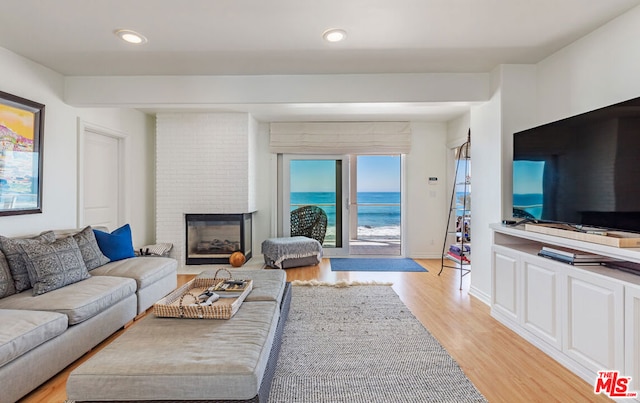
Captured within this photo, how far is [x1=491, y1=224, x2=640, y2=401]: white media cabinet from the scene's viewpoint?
1694 mm

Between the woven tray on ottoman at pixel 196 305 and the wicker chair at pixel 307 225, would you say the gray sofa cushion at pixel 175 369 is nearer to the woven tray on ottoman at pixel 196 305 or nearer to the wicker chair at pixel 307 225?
the woven tray on ottoman at pixel 196 305

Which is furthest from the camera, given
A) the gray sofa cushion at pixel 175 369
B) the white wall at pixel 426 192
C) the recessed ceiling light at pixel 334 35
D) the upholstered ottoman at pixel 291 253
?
the white wall at pixel 426 192

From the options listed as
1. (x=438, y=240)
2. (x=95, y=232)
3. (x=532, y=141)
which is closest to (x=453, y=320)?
(x=532, y=141)

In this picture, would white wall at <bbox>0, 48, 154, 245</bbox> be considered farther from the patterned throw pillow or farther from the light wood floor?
the light wood floor

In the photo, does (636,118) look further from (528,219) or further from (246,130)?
(246,130)

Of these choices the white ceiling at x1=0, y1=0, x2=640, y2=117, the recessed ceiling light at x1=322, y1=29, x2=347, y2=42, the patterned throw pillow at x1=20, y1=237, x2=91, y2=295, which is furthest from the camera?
the recessed ceiling light at x1=322, y1=29, x2=347, y2=42

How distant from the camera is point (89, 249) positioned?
287 cm

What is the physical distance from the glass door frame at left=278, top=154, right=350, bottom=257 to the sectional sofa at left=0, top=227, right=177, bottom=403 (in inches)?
110

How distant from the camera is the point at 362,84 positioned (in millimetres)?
3377

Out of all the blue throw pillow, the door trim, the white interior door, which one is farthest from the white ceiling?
the blue throw pillow

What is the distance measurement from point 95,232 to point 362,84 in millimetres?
3050

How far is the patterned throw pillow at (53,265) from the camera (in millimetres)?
2258

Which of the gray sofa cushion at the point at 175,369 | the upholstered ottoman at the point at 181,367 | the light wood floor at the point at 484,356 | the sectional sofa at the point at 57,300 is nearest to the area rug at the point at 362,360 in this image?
the light wood floor at the point at 484,356

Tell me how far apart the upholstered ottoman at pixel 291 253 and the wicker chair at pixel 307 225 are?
0.68 m
